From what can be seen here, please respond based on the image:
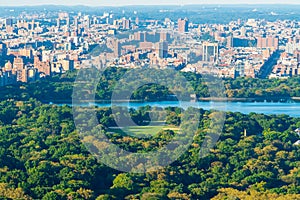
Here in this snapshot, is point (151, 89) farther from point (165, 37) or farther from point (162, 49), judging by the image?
point (165, 37)

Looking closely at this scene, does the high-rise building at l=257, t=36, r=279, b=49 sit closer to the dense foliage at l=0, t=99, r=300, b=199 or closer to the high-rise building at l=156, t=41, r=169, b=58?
the high-rise building at l=156, t=41, r=169, b=58

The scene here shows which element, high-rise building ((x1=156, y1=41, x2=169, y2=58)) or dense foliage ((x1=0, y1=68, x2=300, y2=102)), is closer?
dense foliage ((x1=0, y1=68, x2=300, y2=102))

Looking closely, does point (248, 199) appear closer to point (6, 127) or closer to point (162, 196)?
point (162, 196)

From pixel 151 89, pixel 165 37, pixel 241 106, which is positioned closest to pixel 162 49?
pixel 165 37

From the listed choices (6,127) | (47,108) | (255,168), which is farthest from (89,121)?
(255,168)

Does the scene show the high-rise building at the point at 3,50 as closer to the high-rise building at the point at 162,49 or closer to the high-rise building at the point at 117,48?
the high-rise building at the point at 117,48

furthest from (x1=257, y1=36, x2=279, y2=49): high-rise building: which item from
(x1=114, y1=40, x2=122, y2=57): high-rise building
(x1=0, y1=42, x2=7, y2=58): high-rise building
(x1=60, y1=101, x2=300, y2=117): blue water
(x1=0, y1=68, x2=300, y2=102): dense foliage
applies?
(x1=60, y1=101, x2=300, y2=117): blue water
